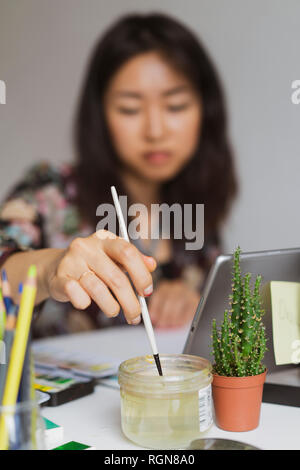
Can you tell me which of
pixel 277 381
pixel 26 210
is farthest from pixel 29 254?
pixel 26 210

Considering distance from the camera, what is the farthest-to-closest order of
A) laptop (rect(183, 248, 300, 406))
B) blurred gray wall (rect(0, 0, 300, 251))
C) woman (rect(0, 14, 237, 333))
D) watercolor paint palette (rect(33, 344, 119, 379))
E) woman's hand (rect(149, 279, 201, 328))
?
woman (rect(0, 14, 237, 333)) < blurred gray wall (rect(0, 0, 300, 251)) < woman's hand (rect(149, 279, 201, 328)) < watercolor paint palette (rect(33, 344, 119, 379)) < laptop (rect(183, 248, 300, 406))

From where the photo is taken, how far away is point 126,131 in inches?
73.3

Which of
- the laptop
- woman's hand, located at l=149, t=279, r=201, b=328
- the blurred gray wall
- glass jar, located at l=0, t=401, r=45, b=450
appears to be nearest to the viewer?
glass jar, located at l=0, t=401, r=45, b=450

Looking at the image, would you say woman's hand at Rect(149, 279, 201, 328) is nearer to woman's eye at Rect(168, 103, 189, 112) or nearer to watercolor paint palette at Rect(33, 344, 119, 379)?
watercolor paint palette at Rect(33, 344, 119, 379)

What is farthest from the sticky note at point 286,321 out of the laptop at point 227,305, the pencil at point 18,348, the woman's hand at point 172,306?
the woman's hand at point 172,306

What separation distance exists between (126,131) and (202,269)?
0.62 meters

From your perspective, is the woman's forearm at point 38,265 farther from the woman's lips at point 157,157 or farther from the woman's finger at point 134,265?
the woman's lips at point 157,157

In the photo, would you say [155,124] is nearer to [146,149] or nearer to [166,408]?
[146,149]

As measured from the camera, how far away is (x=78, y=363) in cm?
88

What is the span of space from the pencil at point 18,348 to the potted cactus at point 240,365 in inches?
10.3

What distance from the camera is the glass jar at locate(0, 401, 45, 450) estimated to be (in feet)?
1.30

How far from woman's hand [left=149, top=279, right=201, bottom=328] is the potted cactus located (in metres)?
0.71

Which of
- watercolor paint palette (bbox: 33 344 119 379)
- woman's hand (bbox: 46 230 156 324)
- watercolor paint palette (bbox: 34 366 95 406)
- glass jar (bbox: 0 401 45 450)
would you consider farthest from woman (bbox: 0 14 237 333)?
glass jar (bbox: 0 401 45 450)

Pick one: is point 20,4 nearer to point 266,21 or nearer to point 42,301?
point 266,21
